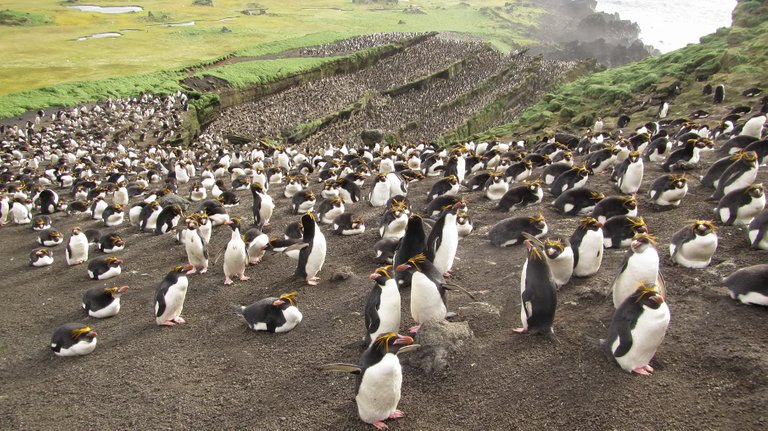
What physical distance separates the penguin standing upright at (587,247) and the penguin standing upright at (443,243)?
6.75ft

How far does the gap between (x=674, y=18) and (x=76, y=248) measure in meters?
151

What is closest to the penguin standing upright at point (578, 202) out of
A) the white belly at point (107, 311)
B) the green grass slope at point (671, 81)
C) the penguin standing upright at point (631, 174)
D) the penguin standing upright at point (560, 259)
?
the penguin standing upright at point (631, 174)

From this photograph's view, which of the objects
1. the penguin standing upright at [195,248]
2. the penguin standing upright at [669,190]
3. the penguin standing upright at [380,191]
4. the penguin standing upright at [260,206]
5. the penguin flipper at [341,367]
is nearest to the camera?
the penguin flipper at [341,367]

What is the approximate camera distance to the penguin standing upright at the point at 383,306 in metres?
7.04

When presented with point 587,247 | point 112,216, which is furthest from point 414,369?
point 112,216

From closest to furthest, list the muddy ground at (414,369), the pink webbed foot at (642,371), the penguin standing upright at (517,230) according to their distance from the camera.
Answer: the muddy ground at (414,369), the pink webbed foot at (642,371), the penguin standing upright at (517,230)

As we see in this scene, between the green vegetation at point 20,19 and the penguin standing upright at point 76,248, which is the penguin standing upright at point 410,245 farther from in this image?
the green vegetation at point 20,19

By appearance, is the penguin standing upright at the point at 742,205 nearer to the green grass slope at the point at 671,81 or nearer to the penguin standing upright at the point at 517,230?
the penguin standing upright at the point at 517,230

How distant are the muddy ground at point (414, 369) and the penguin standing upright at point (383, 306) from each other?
0.72m

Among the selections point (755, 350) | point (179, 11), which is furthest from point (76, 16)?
point (755, 350)

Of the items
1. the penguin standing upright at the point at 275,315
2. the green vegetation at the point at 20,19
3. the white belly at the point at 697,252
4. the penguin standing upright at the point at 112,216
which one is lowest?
the penguin standing upright at the point at 112,216

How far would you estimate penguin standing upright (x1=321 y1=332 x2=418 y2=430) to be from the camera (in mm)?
5652

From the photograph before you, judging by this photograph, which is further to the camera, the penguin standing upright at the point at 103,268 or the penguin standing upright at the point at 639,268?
the penguin standing upright at the point at 103,268

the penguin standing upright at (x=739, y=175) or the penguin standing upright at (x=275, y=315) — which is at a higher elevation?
the penguin standing upright at (x=739, y=175)
